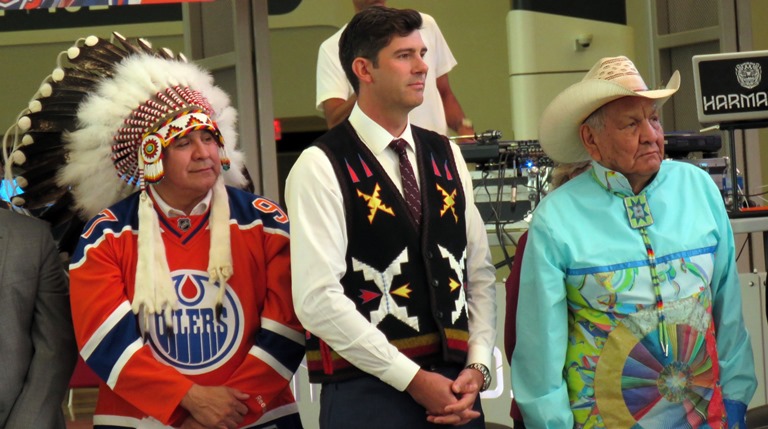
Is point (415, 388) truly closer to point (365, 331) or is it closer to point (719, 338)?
point (365, 331)

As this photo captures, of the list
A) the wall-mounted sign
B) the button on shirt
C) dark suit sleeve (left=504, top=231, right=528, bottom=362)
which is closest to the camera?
the button on shirt

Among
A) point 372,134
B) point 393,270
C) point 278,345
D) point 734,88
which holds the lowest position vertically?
point 278,345

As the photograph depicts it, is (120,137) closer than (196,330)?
No

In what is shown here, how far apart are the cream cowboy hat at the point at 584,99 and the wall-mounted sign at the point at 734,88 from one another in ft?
2.92

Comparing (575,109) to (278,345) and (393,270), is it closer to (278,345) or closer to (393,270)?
(393,270)

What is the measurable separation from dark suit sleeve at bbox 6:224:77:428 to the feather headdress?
0.56 feet

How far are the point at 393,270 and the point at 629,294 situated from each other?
1.82 ft

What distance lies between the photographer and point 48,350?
10.4 feet

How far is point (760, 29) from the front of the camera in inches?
373

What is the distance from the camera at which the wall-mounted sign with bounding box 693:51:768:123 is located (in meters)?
3.85

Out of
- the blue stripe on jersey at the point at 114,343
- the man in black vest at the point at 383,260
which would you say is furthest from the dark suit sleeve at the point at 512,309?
the blue stripe on jersey at the point at 114,343

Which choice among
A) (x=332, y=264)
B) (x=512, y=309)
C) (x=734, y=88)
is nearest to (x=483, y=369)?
(x=512, y=309)

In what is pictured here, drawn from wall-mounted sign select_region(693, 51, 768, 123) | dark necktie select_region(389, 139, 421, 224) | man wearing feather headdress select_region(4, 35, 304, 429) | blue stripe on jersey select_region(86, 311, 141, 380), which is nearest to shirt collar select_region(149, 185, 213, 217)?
man wearing feather headdress select_region(4, 35, 304, 429)

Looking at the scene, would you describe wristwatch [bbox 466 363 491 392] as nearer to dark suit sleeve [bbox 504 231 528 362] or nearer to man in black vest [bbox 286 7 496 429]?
man in black vest [bbox 286 7 496 429]
